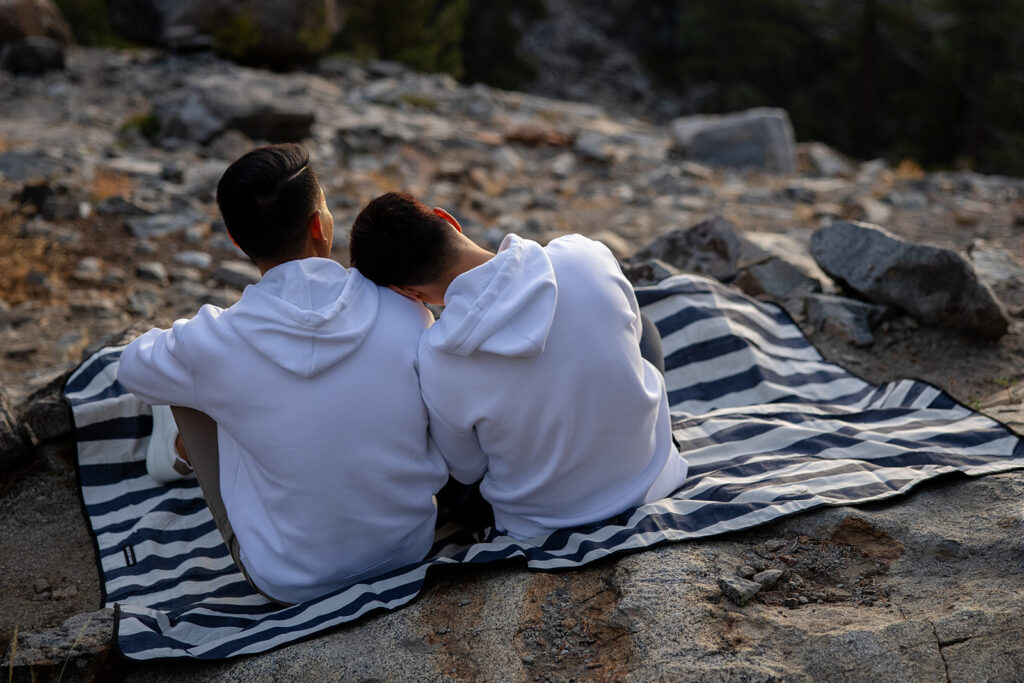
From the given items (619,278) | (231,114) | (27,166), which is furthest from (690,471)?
(231,114)

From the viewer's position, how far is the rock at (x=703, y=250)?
4.34 m

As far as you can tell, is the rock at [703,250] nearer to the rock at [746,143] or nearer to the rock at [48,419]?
the rock at [48,419]

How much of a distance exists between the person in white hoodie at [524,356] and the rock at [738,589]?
403mm

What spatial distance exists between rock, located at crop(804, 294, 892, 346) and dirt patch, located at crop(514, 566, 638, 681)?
227 centimetres

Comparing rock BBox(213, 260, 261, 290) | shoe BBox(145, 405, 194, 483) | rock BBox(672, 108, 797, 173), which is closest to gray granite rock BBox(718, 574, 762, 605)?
shoe BBox(145, 405, 194, 483)

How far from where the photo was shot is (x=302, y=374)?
201 centimetres

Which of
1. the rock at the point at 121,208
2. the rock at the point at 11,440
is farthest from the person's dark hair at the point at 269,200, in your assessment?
the rock at the point at 121,208

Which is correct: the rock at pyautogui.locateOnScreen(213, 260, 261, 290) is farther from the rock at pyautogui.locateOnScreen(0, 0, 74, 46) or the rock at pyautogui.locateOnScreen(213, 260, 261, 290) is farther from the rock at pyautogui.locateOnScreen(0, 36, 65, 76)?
the rock at pyautogui.locateOnScreen(0, 0, 74, 46)

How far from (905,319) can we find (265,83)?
25.6 feet

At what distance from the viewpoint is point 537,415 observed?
83.0 inches

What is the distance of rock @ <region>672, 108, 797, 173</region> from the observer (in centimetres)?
916

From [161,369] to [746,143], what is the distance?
8346 millimetres

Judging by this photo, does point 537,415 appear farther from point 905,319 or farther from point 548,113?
point 548,113

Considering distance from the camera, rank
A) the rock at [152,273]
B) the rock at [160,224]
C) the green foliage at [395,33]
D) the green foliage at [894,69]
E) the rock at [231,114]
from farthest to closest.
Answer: the green foliage at [395,33], the green foliage at [894,69], the rock at [231,114], the rock at [160,224], the rock at [152,273]
